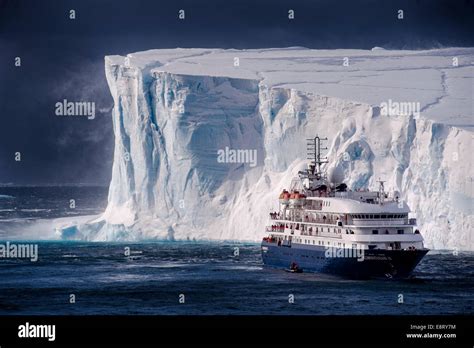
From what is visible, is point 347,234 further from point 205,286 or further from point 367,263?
point 205,286

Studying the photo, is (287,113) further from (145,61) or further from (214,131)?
(145,61)

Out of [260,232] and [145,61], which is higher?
[145,61]

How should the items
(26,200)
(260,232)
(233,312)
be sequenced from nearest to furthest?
(233,312) → (260,232) → (26,200)

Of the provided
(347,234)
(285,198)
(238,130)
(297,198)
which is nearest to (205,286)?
(347,234)

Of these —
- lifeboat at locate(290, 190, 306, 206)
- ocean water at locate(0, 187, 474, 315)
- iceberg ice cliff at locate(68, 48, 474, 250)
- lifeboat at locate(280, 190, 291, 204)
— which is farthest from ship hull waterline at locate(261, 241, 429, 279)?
iceberg ice cliff at locate(68, 48, 474, 250)

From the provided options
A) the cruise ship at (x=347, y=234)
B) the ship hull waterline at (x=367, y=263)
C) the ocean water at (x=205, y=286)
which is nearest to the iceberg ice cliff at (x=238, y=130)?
the ocean water at (x=205, y=286)
